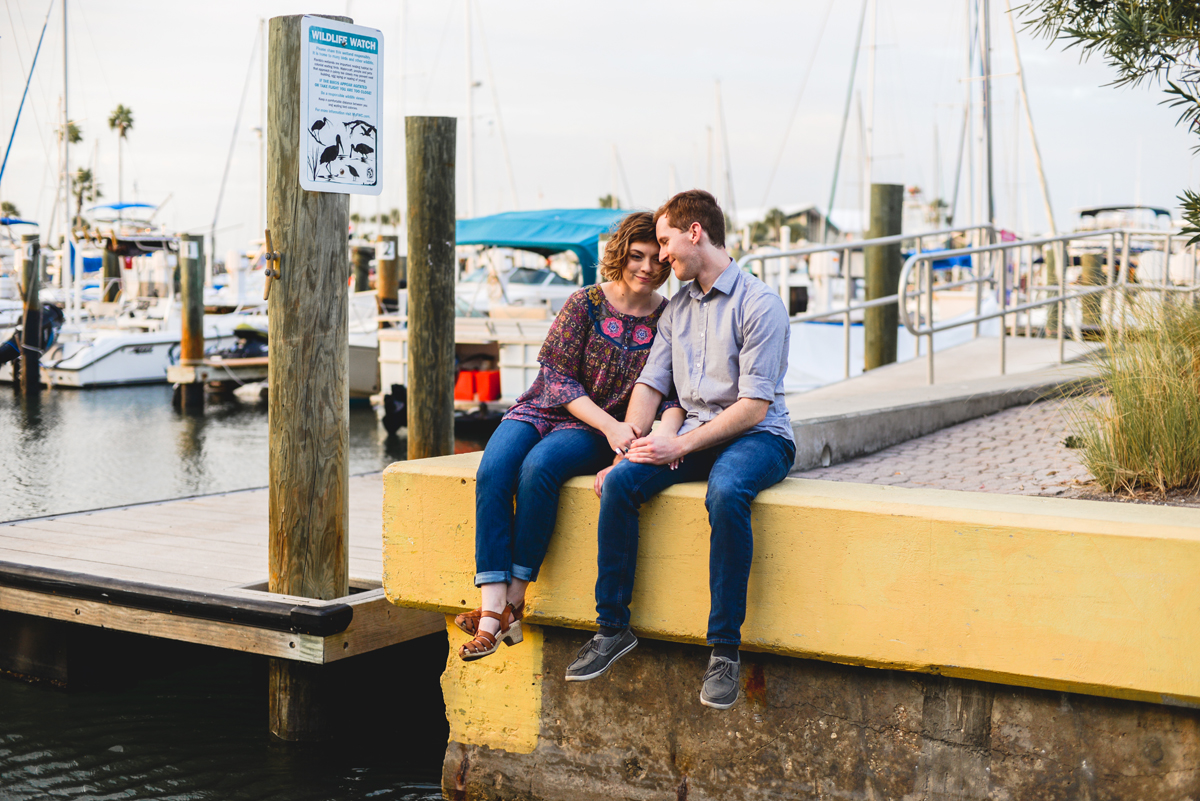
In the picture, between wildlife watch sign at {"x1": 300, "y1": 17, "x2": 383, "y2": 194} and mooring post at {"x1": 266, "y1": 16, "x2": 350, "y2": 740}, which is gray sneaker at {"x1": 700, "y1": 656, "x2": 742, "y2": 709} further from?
wildlife watch sign at {"x1": 300, "y1": 17, "x2": 383, "y2": 194}

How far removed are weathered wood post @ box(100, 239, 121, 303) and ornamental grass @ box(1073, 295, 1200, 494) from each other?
26.6 metres

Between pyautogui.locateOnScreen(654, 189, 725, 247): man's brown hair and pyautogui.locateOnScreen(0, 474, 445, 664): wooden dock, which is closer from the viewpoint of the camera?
pyautogui.locateOnScreen(654, 189, 725, 247): man's brown hair

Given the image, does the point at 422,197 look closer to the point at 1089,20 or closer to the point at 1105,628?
the point at 1089,20

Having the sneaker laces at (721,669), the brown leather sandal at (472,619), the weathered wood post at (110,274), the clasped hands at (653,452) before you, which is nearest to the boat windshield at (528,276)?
the weathered wood post at (110,274)

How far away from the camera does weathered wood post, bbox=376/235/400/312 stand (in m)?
21.3

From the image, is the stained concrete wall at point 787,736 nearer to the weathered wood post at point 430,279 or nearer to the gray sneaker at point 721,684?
the gray sneaker at point 721,684

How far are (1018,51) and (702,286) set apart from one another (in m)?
15.2

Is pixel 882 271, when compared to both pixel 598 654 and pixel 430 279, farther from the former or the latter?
pixel 598 654

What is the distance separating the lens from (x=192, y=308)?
19.5 metres

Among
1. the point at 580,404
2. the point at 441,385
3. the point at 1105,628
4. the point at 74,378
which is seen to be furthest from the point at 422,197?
the point at 74,378

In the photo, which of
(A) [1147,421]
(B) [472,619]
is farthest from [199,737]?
(A) [1147,421]

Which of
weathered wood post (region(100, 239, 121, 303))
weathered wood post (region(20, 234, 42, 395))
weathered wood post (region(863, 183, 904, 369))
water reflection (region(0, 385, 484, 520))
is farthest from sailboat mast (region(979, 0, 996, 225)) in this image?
weathered wood post (region(100, 239, 121, 303))

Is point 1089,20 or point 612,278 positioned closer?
point 612,278

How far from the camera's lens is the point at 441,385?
6.80 m
